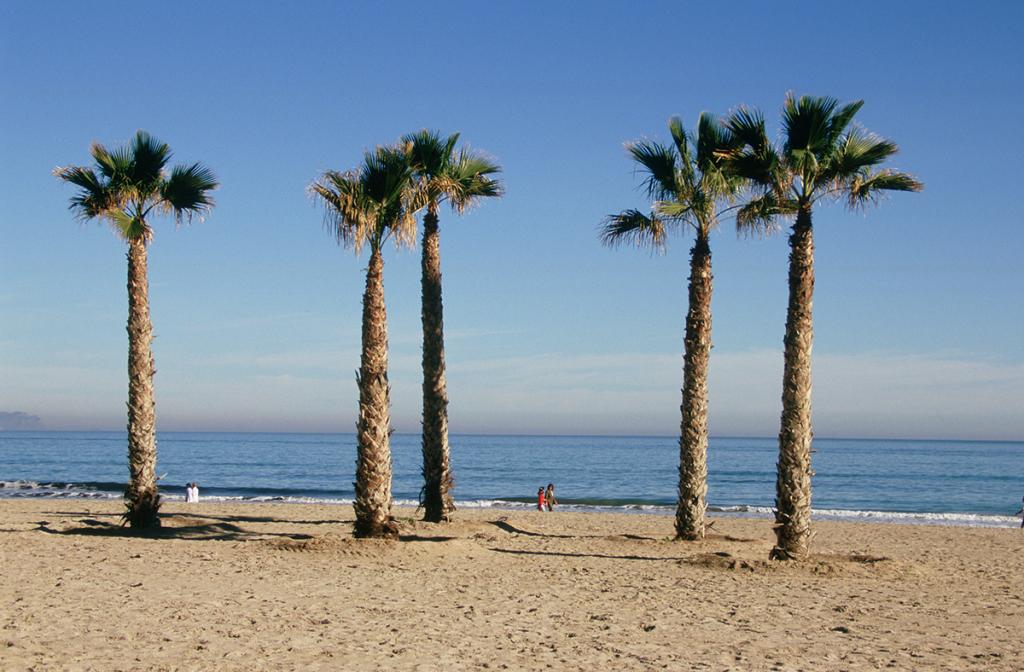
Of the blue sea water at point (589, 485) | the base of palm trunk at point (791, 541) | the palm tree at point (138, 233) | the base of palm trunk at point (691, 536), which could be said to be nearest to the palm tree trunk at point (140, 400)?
the palm tree at point (138, 233)

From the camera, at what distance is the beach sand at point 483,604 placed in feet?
34.1

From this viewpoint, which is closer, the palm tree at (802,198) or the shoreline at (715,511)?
the palm tree at (802,198)

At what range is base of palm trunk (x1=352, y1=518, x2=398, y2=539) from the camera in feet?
62.2

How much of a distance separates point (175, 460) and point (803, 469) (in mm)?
105271

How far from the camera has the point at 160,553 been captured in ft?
60.5

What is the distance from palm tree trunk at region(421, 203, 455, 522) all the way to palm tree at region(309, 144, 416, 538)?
3.82 metres

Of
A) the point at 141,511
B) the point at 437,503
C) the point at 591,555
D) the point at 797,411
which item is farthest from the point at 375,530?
the point at 797,411

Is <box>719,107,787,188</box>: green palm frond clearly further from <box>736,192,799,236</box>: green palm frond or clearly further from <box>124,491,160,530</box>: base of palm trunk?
<box>124,491,160,530</box>: base of palm trunk

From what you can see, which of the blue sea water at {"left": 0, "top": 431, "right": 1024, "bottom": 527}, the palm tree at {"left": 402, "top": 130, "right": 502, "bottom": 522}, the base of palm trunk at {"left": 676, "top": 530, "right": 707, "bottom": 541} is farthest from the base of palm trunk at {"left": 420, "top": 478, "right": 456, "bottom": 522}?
the blue sea water at {"left": 0, "top": 431, "right": 1024, "bottom": 527}

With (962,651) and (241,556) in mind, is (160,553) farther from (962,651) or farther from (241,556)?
(962,651)

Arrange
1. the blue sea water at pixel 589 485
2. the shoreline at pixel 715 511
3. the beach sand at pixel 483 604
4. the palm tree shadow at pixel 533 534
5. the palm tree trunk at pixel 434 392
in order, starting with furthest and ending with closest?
the blue sea water at pixel 589 485 → the shoreline at pixel 715 511 → the palm tree trunk at pixel 434 392 → the palm tree shadow at pixel 533 534 → the beach sand at pixel 483 604

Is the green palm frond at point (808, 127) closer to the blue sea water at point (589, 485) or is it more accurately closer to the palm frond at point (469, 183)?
the palm frond at point (469, 183)

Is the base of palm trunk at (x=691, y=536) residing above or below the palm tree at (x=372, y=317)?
below

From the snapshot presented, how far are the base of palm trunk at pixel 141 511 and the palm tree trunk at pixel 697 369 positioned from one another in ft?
40.8
